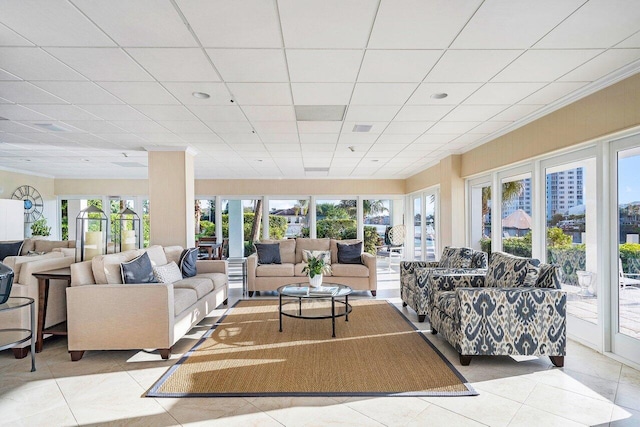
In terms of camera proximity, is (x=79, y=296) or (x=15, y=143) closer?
(x=79, y=296)

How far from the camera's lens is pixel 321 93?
12.2 ft

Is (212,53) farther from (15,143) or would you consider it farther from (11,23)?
(15,143)

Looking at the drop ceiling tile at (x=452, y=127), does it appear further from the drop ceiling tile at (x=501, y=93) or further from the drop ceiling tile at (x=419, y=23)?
the drop ceiling tile at (x=419, y=23)

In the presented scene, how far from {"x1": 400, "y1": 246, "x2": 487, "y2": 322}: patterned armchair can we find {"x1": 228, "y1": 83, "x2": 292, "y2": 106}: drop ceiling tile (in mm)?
2751

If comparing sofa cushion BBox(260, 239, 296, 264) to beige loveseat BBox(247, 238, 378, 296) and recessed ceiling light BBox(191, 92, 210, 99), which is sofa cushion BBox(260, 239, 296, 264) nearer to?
beige loveseat BBox(247, 238, 378, 296)

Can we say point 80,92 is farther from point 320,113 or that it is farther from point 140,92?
point 320,113

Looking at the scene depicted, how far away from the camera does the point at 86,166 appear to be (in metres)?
8.46

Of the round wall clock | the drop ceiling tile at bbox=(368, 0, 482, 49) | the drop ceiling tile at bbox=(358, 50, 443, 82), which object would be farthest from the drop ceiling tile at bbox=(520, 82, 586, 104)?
the round wall clock

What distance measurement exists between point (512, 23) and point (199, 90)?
2731mm

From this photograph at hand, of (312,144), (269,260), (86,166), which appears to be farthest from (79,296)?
(86,166)

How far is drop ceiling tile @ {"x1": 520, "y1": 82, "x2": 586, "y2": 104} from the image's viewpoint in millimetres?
3534

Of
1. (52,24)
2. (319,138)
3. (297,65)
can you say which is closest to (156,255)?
(319,138)

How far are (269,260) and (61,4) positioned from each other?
5048 millimetres

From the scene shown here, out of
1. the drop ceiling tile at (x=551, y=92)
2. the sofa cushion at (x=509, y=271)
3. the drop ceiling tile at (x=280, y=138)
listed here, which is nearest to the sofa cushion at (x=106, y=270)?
the drop ceiling tile at (x=280, y=138)
